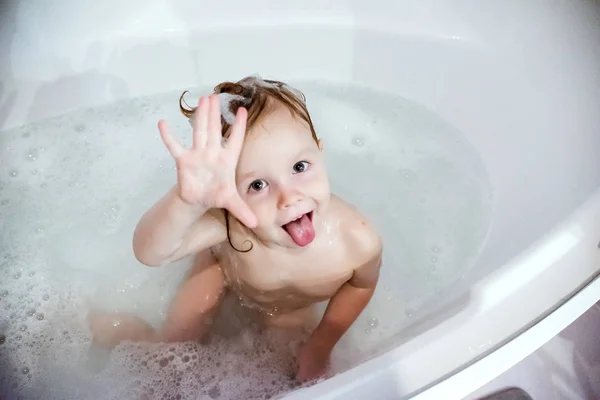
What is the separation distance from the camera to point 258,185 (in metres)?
0.75

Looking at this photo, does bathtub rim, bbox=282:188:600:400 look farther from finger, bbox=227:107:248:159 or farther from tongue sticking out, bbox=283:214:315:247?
finger, bbox=227:107:248:159

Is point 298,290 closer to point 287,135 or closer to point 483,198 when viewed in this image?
point 287,135

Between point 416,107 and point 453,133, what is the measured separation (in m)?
0.10

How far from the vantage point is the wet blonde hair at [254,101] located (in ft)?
2.43

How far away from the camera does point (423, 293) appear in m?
1.05

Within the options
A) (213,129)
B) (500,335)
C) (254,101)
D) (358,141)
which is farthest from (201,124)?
(358,141)

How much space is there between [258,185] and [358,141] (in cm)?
58

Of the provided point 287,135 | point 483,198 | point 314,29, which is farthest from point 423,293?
point 314,29

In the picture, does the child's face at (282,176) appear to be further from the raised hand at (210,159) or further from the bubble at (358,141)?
the bubble at (358,141)

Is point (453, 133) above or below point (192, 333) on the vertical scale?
above

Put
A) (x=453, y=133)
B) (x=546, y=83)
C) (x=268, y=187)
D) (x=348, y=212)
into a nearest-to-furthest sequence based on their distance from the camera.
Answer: (x=268, y=187) < (x=348, y=212) < (x=546, y=83) < (x=453, y=133)

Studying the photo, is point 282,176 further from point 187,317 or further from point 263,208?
point 187,317

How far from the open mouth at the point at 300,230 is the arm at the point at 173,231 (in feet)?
0.37

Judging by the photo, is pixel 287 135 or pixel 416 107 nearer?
pixel 287 135
